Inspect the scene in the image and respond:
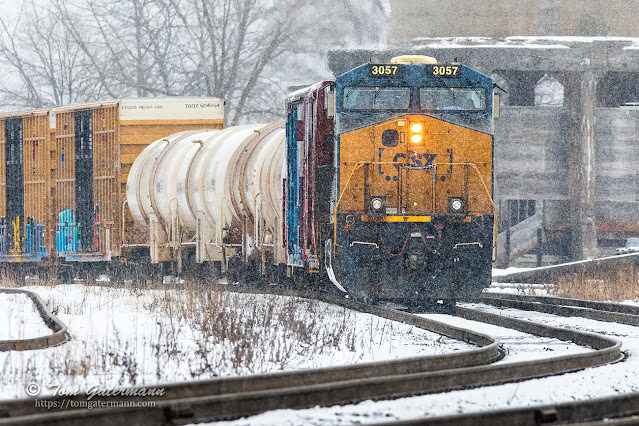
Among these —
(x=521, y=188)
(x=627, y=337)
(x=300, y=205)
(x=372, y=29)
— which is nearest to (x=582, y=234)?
(x=521, y=188)

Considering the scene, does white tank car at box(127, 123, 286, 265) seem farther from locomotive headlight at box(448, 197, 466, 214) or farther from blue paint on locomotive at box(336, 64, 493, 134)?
locomotive headlight at box(448, 197, 466, 214)

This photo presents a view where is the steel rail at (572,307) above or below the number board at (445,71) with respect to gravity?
below

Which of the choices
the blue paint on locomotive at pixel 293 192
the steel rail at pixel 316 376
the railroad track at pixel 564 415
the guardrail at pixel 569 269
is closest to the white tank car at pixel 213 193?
the blue paint on locomotive at pixel 293 192

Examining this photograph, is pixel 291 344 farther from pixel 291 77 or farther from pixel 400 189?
pixel 291 77

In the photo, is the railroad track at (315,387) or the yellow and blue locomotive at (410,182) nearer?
the railroad track at (315,387)

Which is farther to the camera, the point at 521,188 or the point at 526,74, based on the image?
the point at 526,74

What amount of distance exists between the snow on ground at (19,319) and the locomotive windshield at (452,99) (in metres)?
5.84

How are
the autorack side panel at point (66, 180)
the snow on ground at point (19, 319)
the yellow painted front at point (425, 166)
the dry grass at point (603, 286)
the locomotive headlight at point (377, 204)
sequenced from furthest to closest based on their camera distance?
the autorack side panel at point (66, 180), the dry grass at point (603, 286), the yellow painted front at point (425, 166), the locomotive headlight at point (377, 204), the snow on ground at point (19, 319)

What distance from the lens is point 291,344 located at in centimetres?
939

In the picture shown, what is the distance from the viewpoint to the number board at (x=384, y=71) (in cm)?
1345

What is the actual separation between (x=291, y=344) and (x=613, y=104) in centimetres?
2110

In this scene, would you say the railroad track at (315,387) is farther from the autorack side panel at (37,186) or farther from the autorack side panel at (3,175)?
the autorack side panel at (3,175)

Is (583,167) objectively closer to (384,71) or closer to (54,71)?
(384,71)

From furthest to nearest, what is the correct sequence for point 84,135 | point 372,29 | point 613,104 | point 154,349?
point 372,29
point 613,104
point 84,135
point 154,349
